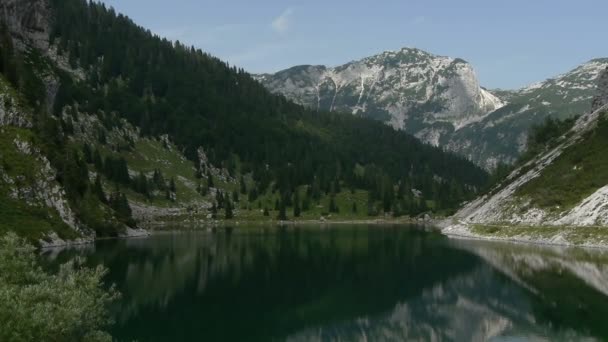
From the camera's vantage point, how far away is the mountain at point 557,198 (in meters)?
113

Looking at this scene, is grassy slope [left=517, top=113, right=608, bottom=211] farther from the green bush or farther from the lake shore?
the green bush

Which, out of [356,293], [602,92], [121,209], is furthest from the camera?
[602,92]

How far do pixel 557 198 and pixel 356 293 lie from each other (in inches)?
3045

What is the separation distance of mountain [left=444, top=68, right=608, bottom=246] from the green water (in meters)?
14.4

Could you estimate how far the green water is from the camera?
49531 mm

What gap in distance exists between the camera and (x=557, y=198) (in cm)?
12750

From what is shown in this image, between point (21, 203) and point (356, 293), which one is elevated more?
point (21, 203)

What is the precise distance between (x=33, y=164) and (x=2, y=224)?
22731mm

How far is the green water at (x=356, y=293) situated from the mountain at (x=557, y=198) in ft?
47.2

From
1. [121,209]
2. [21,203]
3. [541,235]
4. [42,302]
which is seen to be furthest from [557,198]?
[42,302]

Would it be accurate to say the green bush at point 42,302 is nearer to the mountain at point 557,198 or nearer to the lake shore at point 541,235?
the lake shore at point 541,235

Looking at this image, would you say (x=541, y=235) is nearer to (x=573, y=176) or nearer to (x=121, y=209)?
(x=573, y=176)

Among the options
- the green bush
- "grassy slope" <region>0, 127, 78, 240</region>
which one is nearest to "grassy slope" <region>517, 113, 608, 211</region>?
"grassy slope" <region>0, 127, 78, 240</region>

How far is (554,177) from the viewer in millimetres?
139625
